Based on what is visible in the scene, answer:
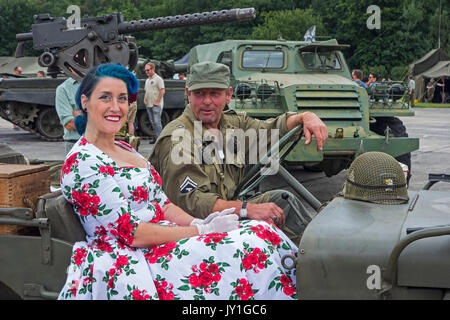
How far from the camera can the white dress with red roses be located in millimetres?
2492

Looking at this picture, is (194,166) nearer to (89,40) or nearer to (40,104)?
(89,40)

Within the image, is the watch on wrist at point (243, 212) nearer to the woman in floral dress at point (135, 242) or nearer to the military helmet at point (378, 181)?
the woman in floral dress at point (135, 242)

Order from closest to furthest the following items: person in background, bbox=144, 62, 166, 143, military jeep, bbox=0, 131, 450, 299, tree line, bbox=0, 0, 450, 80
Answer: military jeep, bbox=0, 131, 450, 299 → person in background, bbox=144, 62, 166, 143 → tree line, bbox=0, 0, 450, 80

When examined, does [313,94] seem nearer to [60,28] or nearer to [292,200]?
[60,28]

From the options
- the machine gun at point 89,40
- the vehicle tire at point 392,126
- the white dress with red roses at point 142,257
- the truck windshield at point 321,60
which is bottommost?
the vehicle tire at point 392,126

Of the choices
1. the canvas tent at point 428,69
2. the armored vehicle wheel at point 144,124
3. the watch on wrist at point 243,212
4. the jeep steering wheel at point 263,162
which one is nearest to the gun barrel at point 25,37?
the armored vehicle wheel at point 144,124

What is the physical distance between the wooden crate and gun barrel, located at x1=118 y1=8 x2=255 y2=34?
238 inches

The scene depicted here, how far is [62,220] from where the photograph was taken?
2686 mm

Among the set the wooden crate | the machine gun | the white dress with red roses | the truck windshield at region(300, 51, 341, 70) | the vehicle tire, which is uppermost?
the machine gun

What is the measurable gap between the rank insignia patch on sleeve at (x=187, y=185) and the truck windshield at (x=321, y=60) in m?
6.67

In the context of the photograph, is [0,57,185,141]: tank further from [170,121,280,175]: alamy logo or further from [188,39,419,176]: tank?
[170,121,280,175]: alamy logo

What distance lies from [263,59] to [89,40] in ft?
8.65

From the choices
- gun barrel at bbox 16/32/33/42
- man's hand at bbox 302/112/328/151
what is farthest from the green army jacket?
gun barrel at bbox 16/32/33/42

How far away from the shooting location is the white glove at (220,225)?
2646 millimetres
